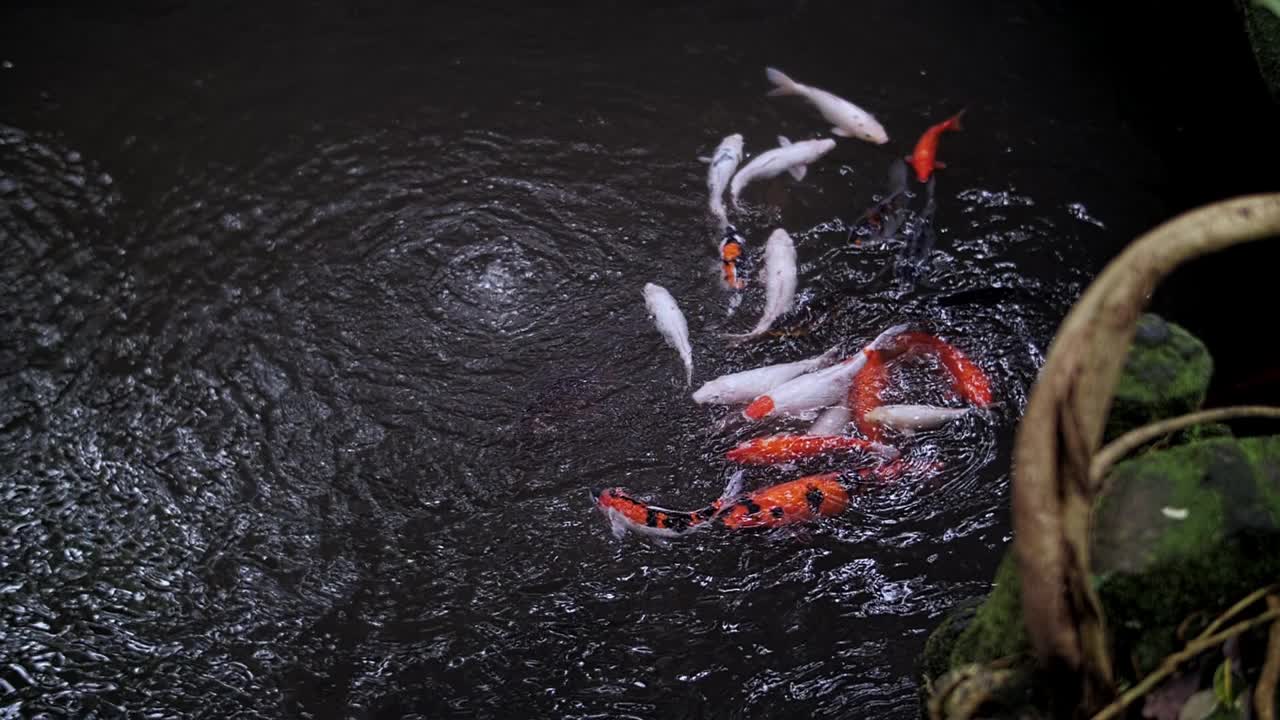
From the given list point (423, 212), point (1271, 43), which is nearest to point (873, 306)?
point (1271, 43)

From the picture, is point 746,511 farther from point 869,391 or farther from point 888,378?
point 888,378

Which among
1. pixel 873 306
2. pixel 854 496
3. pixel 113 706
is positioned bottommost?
pixel 113 706

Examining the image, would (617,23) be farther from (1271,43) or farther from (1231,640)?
(1231,640)

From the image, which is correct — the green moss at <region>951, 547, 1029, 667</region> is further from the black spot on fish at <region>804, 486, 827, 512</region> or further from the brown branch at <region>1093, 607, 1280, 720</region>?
the black spot on fish at <region>804, 486, 827, 512</region>

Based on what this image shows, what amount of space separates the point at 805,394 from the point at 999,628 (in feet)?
8.81

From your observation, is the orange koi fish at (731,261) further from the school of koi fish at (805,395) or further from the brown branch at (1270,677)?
the brown branch at (1270,677)

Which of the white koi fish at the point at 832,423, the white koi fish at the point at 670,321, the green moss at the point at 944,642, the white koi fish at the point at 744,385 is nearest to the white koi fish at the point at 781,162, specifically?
the white koi fish at the point at 670,321

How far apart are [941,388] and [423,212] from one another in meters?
3.24

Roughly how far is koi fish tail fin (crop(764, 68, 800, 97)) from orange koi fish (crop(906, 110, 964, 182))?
0.95 metres

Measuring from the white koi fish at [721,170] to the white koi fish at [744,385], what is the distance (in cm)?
123

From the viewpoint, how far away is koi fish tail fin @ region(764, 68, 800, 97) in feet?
22.3

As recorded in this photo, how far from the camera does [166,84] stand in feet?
23.4

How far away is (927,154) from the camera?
6.14 m

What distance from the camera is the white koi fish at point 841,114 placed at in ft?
20.9
